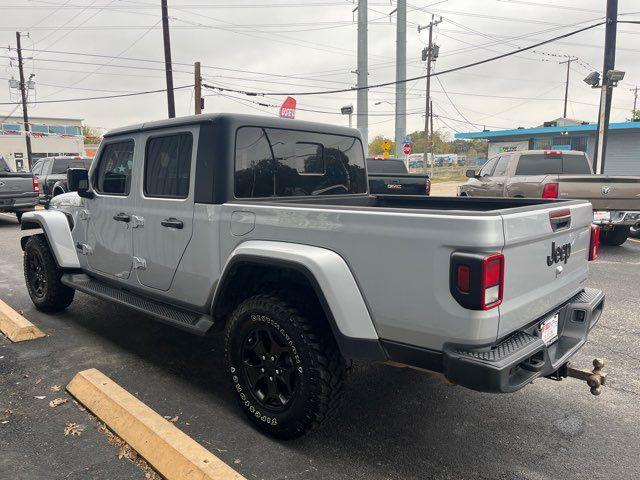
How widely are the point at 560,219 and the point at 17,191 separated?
13615mm

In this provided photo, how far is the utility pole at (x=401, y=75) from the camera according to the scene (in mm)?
19344

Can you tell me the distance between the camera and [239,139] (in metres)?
3.29

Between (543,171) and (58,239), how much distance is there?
8.84 metres

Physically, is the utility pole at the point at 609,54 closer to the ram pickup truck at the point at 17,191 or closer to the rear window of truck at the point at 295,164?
the rear window of truck at the point at 295,164

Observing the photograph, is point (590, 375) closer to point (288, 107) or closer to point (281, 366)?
point (281, 366)

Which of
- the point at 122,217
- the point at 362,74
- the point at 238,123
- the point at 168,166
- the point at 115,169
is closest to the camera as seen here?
the point at 238,123

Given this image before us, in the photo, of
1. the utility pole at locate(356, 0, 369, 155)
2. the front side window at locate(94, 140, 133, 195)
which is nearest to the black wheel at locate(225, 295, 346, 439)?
the front side window at locate(94, 140, 133, 195)

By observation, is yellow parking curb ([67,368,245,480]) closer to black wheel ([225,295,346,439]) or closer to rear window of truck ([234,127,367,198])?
black wheel ([225,295,346,439])

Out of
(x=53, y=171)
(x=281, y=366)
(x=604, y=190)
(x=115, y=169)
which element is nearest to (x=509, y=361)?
(x=281, y=366)

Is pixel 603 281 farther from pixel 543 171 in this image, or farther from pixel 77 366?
pixel 77 366

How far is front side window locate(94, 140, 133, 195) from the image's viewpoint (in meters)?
4.08

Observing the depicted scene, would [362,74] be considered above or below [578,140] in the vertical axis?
above

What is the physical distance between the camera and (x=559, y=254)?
9.02ft

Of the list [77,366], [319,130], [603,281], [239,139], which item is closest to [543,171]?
[603,281]
